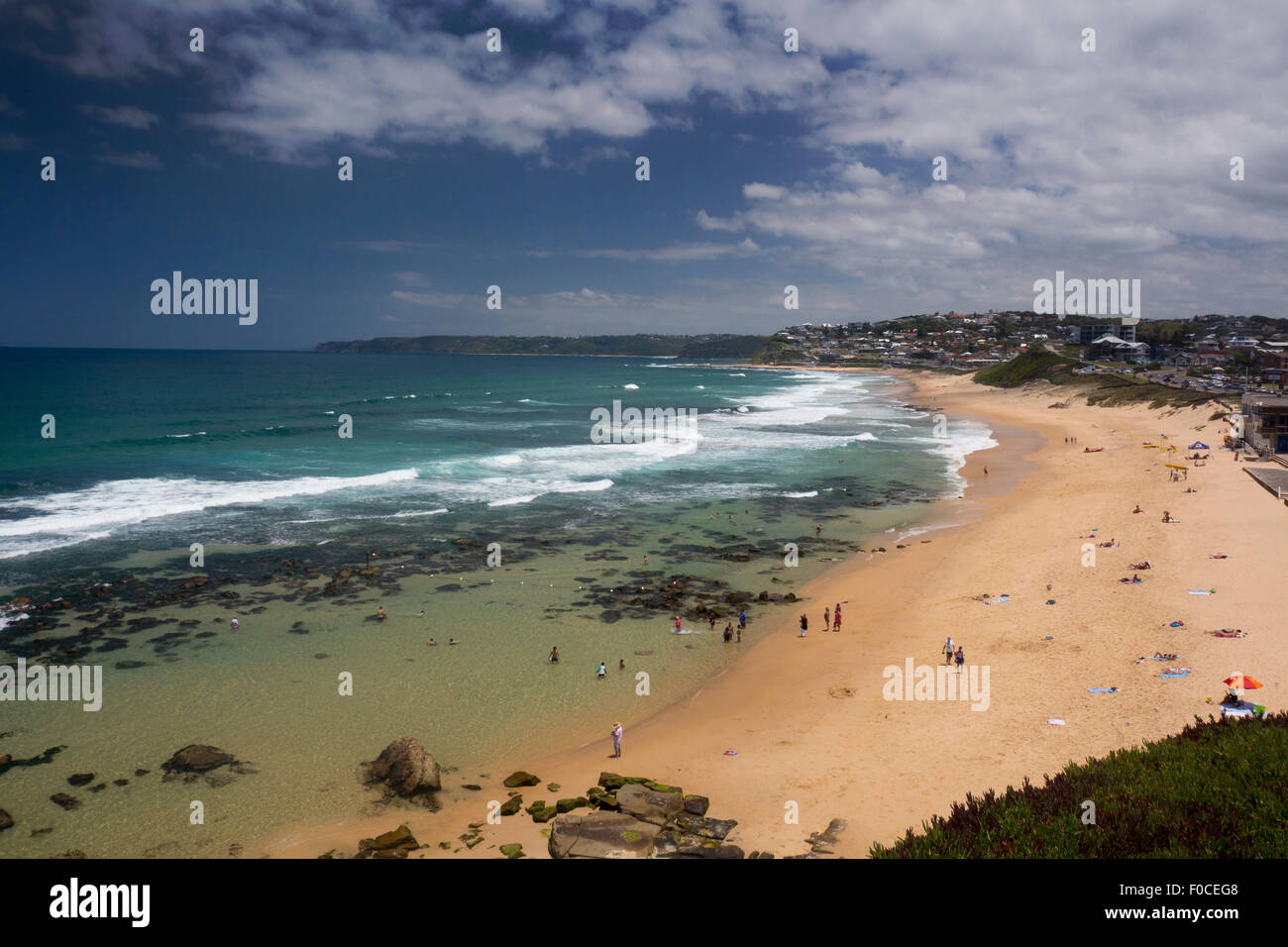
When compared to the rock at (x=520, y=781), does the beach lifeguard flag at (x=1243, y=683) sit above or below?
above

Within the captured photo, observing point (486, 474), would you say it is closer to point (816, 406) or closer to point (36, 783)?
point (36, 783)

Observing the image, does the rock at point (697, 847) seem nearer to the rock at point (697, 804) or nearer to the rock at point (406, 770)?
the rock at point (697, 804)

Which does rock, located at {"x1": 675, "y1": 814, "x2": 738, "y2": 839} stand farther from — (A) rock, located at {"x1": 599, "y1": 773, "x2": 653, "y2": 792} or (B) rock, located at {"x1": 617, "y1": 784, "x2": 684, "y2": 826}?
(A) rock, located at {"x1": 599, "y1": 773, "x2": 653, "y2": 792}

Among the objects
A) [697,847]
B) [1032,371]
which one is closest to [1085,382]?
[1032,371]

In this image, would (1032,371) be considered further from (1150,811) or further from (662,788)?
(1150,811)

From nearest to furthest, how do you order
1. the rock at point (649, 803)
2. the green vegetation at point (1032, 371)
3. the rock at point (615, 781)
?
the rock at point (649, 803), the rock at point (615, 781), the green vegetation at point (1032, 371)

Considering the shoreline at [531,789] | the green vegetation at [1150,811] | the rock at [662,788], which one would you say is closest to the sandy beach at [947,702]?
the shoreline at [531,789]
